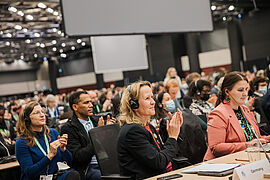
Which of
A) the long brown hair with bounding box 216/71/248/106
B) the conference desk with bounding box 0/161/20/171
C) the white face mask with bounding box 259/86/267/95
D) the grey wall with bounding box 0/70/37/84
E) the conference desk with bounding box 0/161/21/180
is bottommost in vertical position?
the conference desk with bounding box 0/161/21/180

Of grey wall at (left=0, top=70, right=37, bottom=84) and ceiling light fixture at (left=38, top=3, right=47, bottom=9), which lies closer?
ceiling light fixture at (left=38, top=3, right=47, bottom=9)

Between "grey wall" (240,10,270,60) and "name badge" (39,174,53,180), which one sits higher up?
"grey wall" (240,10,270,60)

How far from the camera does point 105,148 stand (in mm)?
3221

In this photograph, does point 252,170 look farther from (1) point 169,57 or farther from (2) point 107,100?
(1) point 169,57

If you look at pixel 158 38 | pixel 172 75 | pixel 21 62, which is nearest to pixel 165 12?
pixel 172 75

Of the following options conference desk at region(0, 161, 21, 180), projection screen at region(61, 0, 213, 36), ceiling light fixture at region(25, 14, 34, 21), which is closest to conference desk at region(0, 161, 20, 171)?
conference desk at region(0, 161, 21, 180)

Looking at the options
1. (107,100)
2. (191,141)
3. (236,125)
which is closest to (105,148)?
(191,141)

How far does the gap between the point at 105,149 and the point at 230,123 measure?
1.11 m

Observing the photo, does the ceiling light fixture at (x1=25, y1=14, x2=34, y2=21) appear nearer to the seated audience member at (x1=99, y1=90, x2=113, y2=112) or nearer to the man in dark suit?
the seated audience member at (x1=99, y1=90, x2=113, y2=112)

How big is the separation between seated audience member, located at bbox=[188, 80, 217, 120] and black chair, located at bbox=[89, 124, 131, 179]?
6.14ft

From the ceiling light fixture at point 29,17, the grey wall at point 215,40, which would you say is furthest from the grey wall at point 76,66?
the ceiling light fixture at point 29,17

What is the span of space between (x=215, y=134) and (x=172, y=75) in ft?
18.9

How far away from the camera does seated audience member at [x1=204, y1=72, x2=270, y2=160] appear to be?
308 cm

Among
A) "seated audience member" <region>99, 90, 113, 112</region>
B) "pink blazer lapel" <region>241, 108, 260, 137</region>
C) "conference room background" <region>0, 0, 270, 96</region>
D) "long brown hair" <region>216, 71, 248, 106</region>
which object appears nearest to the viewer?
"long brown hair" <region>216, 71, 248, 106</region>
